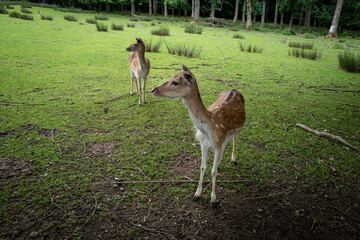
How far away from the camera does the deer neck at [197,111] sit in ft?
7.67

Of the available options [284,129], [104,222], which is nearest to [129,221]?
[104,222]

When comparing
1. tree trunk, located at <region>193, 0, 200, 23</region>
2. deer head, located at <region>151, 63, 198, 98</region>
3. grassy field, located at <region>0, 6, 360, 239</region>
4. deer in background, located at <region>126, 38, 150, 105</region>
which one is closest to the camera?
deer head, located at <region>151, 63, 198, 98</region>

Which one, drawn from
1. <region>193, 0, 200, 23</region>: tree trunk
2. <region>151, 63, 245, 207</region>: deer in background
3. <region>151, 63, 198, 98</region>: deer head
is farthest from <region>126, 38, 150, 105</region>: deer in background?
<region>193, 0, 200, 23</region>: tree trunk

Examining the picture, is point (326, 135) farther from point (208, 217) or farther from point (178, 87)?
point (178, 87)

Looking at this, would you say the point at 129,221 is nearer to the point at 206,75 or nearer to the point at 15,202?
the point at 15,202

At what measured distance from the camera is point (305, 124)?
15.0 feet

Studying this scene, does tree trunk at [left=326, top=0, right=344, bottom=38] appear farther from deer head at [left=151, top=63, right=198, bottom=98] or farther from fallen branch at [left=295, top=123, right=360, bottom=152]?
deer head at [left=151, top=63, right=198, bottom=98]

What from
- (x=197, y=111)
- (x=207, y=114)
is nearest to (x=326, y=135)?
(x=207, y=114)

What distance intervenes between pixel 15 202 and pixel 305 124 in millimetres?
4929

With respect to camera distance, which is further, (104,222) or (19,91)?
(19,91)

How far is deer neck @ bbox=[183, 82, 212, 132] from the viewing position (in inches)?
92.0

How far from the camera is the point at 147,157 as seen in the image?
3.48 meters

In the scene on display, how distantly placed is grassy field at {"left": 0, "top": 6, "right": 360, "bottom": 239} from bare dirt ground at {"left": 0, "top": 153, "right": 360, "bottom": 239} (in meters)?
0.01

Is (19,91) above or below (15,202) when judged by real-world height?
above
